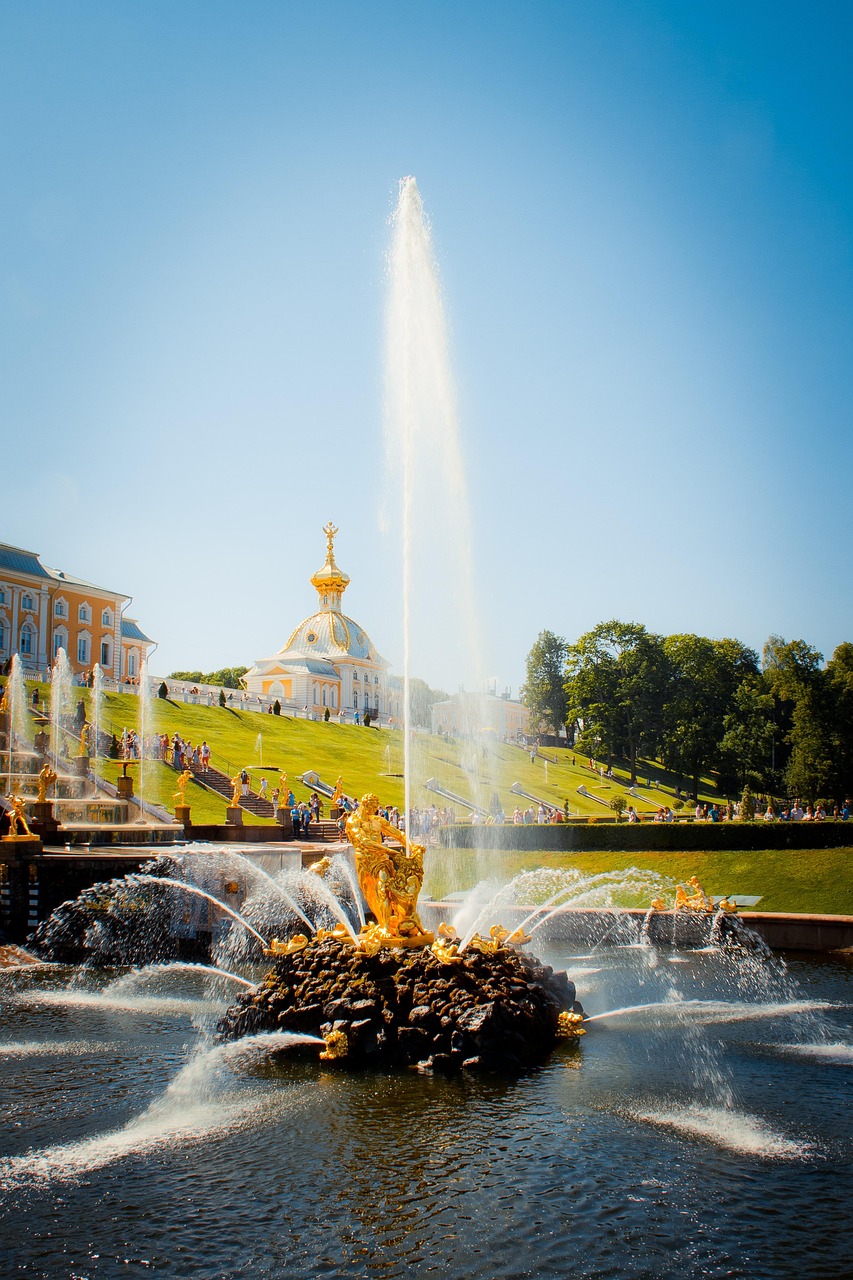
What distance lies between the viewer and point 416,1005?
1209 cm

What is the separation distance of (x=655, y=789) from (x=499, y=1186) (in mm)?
56934

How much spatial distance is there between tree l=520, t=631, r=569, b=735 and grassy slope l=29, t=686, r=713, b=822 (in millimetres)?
26885

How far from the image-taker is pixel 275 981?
13.5 metres

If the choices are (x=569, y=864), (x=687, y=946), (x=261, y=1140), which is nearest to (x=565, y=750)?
(x=569, y=864)

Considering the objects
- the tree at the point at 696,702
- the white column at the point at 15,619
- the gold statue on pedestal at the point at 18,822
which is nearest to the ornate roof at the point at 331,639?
the white column at the point at 15,619

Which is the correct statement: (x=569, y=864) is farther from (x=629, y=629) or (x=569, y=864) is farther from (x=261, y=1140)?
(x=629, y=629)

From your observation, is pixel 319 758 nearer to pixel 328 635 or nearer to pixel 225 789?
pixel 225 789

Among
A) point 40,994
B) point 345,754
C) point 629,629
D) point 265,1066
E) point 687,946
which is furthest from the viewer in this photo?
point 629,629

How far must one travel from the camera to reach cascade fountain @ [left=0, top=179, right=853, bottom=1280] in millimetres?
7074

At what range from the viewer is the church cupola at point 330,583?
3920 inches

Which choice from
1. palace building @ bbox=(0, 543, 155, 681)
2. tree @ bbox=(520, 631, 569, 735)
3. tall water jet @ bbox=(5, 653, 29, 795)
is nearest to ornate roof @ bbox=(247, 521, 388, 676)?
tree @ bbox=(520, 631, 569, 735)

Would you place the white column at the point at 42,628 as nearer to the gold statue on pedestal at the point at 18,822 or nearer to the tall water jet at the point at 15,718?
the tall water jet at the point at 15,718

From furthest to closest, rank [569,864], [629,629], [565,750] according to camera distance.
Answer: [565,750] → [629,629] → [569,864]

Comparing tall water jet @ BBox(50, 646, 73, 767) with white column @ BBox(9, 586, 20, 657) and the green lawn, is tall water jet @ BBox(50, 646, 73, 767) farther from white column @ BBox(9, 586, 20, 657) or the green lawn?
the green lawn
